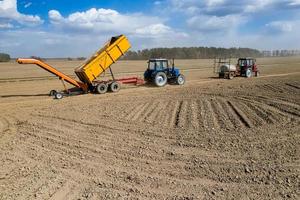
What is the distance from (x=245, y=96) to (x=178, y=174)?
9.72 metres

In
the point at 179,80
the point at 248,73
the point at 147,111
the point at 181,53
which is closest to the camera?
the point at 147,111

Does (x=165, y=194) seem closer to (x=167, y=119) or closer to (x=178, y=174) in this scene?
(x=178, y=174)

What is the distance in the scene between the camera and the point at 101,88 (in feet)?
62.6

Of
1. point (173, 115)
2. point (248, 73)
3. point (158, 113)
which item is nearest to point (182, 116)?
point (173, 115)

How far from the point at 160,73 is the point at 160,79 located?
376 millimetres

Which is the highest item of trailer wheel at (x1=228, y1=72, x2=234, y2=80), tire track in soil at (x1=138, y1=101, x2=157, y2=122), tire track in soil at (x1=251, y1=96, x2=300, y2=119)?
trailer wheel at (x1=228, y1=72, x2=234, y2=80)

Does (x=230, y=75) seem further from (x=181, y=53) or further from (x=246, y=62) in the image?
(x=181, y=53)

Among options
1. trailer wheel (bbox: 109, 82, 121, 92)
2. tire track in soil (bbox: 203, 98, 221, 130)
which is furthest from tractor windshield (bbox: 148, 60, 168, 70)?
tire track in soil (bbox: 203, 98, 221, 130)

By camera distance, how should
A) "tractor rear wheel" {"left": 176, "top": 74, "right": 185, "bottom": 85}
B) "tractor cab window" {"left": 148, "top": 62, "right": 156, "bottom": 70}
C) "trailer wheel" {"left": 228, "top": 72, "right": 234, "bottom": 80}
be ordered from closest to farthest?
1. "tractor cab window" {"left": 148, "top": 62, "right": 156, "bottom": 70}
2. "tractor rear wheel" {"left": 176, "top": 74, "right": 185, "bottom": 85}
3. "trailer wheel" {"left": 228, "top": 72, "right": 234, "bottom": 80}

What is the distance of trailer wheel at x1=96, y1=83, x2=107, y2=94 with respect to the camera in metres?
18.9

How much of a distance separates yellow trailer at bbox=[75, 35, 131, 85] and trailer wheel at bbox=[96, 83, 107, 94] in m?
0.48

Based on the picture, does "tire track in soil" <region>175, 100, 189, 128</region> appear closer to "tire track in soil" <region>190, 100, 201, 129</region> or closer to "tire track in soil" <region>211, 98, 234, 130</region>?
"tire track in soil" <region>190, 100, 201, 129</region>

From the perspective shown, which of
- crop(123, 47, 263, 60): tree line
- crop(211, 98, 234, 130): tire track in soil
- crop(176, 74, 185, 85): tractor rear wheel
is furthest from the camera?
crop(123, 47, 263, 60): tree line

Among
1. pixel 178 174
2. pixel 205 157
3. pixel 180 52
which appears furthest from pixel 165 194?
pixel 180 52
